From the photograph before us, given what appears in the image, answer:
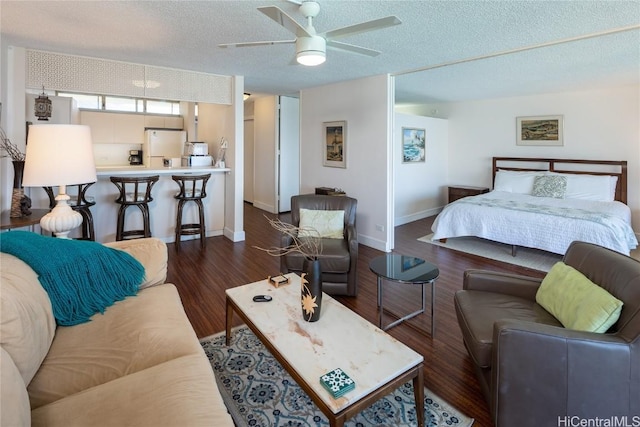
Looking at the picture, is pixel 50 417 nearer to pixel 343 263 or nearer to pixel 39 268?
pixel 39 268

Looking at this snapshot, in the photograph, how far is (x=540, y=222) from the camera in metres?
4.31

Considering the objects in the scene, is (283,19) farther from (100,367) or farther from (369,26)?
(100,367)

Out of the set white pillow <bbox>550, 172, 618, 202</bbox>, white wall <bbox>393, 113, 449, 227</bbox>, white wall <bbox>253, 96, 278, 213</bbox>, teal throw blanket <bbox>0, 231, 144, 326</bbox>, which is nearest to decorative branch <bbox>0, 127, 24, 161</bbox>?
teal throw blanket <bbox>0, 231, 144, 326</bbox>

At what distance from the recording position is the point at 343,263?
3.15 meters

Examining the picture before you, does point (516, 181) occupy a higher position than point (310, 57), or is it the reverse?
point (310, 57)

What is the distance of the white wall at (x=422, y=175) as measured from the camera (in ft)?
21.2

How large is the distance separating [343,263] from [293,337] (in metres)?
1.42

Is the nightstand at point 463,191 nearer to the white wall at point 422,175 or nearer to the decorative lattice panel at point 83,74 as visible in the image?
the white wall at point 422,175

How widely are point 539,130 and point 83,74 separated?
7.02 meters

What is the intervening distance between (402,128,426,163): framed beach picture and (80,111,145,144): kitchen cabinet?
16.8ft

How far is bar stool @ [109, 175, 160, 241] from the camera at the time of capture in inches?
168

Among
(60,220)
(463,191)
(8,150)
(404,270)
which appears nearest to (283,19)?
(404,270)

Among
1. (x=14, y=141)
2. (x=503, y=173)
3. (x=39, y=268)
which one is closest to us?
(x=39, y=268)

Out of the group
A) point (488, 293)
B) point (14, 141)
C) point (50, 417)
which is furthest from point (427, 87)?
point (50, 417)
